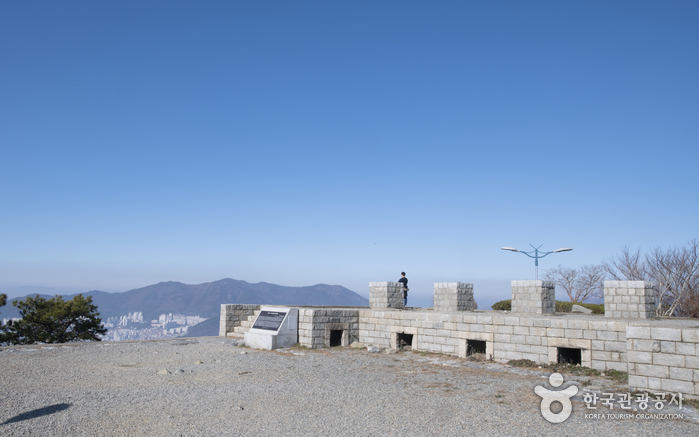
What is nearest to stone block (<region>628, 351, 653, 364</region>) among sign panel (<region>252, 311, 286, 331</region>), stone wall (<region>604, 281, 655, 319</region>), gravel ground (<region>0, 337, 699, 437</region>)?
gravel ground (<region>0, 337, 699, 437</region>)

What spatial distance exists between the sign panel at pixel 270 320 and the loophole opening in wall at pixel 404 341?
388 cm

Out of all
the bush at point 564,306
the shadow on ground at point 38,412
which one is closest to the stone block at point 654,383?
the shadow on ground at point 38,412

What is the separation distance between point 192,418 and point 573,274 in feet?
115

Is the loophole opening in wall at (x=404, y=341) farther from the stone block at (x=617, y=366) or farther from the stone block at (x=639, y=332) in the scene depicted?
the stone block at (x=639, y=332)

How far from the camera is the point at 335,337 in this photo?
1558 centimetres

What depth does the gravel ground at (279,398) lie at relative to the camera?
6254 millimetres

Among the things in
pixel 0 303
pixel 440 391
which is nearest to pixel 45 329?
pixel 0 303

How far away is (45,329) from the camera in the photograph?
873 inches

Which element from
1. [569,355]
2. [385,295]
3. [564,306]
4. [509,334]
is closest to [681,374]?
[569,355]

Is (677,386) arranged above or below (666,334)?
below

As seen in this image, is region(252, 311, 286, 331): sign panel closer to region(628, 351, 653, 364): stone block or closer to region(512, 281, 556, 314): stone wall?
region(512, 281, 556, 314): stone wall

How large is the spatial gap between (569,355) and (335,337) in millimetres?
7374

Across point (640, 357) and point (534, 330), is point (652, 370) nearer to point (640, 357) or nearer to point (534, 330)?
point (640, 357)

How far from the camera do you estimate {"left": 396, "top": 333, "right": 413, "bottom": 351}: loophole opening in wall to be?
14.5m
